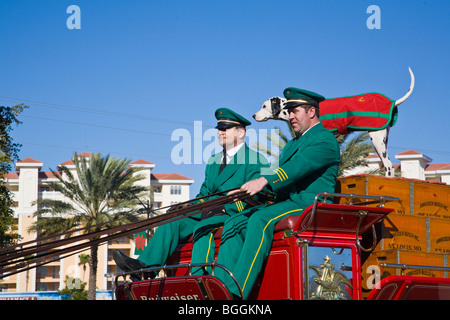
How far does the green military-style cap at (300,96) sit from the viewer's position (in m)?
6.05

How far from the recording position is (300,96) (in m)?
6.07

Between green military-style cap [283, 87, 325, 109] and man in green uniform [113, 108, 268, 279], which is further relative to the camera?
man in green uniform [113, 108, 268, 279]

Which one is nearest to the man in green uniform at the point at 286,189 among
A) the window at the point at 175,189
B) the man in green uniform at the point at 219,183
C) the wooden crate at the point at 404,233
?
the man in green uniform at the point at 219,183

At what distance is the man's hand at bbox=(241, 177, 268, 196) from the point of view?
18.2 ft

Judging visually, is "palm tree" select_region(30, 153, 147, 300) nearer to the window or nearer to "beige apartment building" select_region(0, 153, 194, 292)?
"beige apartment building" select_region(0, 153, 194, 292)

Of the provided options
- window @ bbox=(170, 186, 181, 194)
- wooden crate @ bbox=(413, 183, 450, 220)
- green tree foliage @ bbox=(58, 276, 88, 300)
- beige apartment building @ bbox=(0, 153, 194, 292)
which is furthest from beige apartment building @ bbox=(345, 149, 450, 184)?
wooden crate @ bbox=(413, 183, 450, 220)

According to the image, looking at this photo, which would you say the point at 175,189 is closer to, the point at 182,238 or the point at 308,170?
the point at 182,238

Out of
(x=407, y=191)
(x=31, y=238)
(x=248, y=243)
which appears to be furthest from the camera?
(x=31, y=238)

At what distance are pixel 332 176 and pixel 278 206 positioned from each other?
0.61 metres

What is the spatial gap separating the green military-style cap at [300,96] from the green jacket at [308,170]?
0.26 m

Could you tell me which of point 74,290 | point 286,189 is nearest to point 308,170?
point 286,189

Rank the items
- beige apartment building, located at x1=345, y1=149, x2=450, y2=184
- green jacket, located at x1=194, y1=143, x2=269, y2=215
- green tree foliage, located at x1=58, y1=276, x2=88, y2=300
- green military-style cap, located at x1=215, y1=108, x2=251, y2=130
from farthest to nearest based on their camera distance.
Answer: beige apartment building, located at x1=345, y1=149, x2=450, y2=184 < green tree foliage, located at x1=58, y1=276, x2=88, y2=300 < green military-style cap, located at x1=215, y1=108, x2=251, y2=130 < green jacket, located at x1=194, y1=143, x2=269, y2=215

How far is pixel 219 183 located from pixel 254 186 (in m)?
1.34
